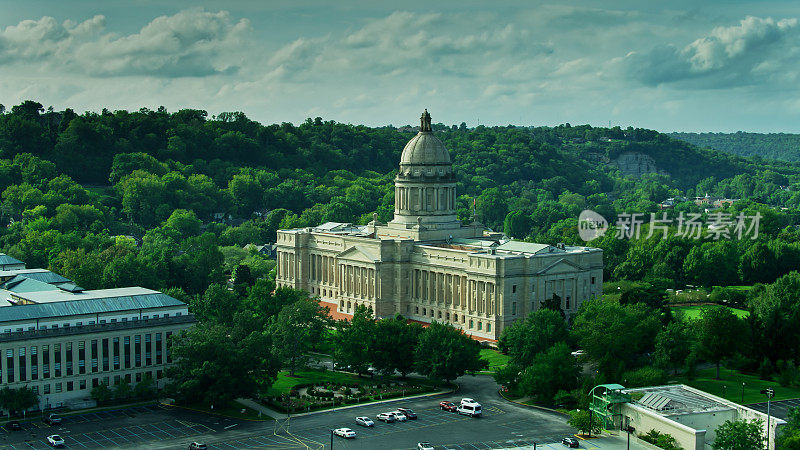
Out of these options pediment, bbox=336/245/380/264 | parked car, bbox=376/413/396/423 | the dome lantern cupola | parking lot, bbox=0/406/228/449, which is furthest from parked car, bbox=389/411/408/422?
the dome lantern cupola

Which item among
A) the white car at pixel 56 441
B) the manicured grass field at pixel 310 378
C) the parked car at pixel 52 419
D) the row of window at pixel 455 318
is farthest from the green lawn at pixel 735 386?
the parked car at pixel 52 419

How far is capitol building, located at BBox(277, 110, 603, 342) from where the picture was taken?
108562mm

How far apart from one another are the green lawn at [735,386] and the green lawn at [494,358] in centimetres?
1631

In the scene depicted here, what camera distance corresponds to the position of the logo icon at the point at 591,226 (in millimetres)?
169712

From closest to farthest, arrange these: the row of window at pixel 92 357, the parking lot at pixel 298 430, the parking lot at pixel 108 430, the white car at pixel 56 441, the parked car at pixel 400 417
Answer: the white car at pixel 56 441, the parking lot at pixel 298 430, the parking lot at pixel 108 430, the parked car at pixel 400 417, the row of window at pixel 92 357

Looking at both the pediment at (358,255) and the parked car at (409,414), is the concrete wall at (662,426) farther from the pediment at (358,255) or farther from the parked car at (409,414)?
the pediment at (358,255)

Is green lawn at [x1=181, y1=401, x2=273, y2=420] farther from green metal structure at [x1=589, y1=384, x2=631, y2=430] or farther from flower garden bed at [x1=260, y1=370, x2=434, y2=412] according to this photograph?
green metal structure at [x1=589, y1=384, x2=631, y2=430]

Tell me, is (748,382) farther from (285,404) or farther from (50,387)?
(50,387)

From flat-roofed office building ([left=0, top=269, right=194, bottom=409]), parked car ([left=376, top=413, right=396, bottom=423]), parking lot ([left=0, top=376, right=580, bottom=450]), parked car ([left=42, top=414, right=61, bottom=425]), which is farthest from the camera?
flat-roofed office building ([left=0, top=269, right=194, bottom=409])

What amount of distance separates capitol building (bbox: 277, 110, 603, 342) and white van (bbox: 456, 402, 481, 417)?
24.8 metres

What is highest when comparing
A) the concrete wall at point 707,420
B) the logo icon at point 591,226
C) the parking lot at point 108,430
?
the logo icon at point 591,226

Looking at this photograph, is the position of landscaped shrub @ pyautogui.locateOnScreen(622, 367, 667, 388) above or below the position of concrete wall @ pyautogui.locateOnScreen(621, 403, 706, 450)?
above

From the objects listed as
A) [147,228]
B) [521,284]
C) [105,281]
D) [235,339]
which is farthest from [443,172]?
[147,228]

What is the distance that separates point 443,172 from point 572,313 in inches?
1023
